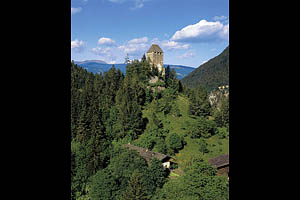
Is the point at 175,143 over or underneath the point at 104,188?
over

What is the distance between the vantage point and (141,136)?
54.1 metres

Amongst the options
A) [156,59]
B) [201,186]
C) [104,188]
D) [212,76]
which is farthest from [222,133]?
[212,76]

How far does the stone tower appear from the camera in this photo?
2766 inches

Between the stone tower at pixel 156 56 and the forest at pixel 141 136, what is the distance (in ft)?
7.62

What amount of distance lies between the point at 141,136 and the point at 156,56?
2723 cm

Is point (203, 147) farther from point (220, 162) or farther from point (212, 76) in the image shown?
point (212, 76)

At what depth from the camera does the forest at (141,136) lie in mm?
26984

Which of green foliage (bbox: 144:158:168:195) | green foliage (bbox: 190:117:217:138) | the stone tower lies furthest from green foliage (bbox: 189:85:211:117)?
green foliage (bbox: 144:158:168:195)

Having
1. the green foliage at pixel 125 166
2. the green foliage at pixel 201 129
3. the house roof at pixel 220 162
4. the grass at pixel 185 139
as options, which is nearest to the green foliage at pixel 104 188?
the green foliage at pixel 125 166
